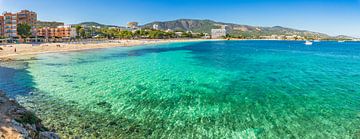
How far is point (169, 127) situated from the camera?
37.2 ft

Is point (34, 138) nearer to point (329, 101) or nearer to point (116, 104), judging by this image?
point (116, 104)

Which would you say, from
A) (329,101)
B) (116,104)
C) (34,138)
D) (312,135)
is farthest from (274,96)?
(34,138)

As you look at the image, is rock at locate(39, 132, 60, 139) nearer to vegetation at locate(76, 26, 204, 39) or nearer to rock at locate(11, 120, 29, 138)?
rock at locate(11, 120, 29, 138)

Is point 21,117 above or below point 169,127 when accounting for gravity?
above

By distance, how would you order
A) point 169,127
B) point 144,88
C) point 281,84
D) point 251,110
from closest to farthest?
point 169,127
point 251,110
point 144,88
point 281,84

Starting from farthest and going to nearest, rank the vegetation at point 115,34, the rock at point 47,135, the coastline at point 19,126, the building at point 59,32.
Answer: 1. the vegetation at point 115,34
2. the building at point 59,32
3. the rock at point 47,135
4. the coastline at point 19,126

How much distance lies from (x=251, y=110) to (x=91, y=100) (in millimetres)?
10349

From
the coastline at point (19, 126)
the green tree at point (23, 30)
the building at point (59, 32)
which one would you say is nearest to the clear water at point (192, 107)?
the coastline at point (19, 126)

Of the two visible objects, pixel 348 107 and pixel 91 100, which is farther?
pixel 91 100

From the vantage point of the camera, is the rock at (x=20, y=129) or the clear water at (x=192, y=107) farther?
the clear water at (x=192, y=107)

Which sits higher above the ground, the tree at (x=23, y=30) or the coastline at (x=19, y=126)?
the tree at (x=23, y=30)

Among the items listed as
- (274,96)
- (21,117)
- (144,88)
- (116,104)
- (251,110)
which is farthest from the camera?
(144,88)

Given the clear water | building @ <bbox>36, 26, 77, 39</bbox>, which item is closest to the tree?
building @ <bbox>36, 26, 77, 39</bbox>

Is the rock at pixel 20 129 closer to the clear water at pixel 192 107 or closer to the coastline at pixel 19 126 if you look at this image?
the coastline at pixel 19 126
